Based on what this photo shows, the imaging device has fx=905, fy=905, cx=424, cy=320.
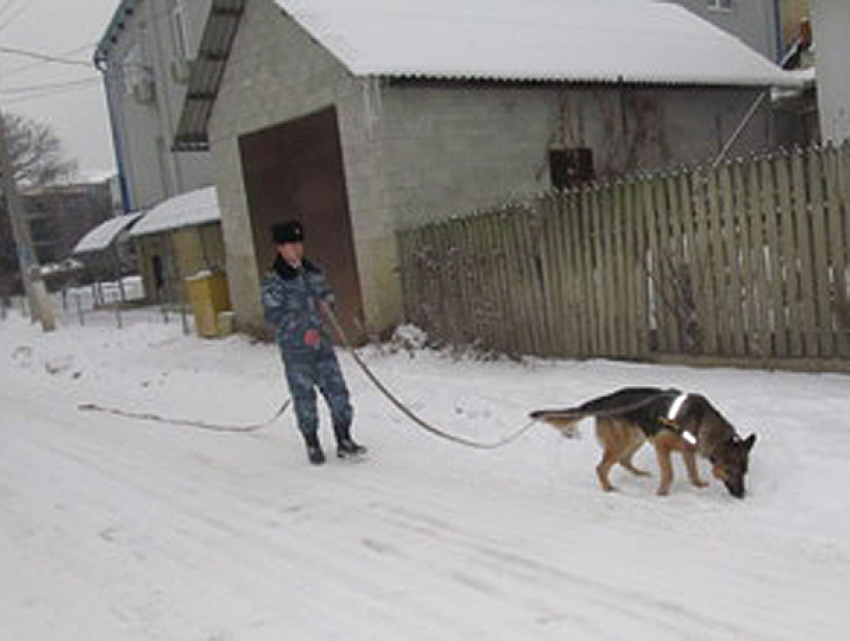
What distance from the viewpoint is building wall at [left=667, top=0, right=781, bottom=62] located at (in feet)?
88.3

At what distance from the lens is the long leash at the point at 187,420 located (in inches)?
335

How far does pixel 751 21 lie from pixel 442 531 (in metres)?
26.1

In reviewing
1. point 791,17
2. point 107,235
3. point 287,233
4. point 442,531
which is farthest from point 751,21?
point 442,531

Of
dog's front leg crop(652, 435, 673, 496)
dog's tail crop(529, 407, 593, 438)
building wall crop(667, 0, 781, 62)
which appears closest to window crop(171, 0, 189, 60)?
building wall crop(667, 0, 781, 62)

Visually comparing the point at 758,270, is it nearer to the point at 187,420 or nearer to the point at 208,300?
the point at 187,420

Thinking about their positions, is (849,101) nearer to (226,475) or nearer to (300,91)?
(300,91)

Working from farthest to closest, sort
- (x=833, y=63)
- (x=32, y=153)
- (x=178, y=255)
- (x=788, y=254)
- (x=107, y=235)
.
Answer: (x=32, y=153)
(x=107, y=235)
(x=178, y=255)
(x=833, y=63)
(x=788, y=254)

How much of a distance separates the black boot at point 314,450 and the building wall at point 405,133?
4.91m

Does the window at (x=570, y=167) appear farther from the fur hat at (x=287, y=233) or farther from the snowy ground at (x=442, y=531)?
the fur hat at (x=287, y=233)

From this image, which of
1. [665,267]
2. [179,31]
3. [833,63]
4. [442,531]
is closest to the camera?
[442,531]

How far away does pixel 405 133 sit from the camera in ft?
38.7

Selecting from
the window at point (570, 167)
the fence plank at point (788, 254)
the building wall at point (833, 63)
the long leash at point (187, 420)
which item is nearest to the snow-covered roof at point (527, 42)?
the window at point (570, 167)

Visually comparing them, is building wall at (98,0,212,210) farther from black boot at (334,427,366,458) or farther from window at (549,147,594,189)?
black boot at (334,427,366,458)

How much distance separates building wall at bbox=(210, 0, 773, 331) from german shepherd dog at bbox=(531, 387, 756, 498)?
6464mm
